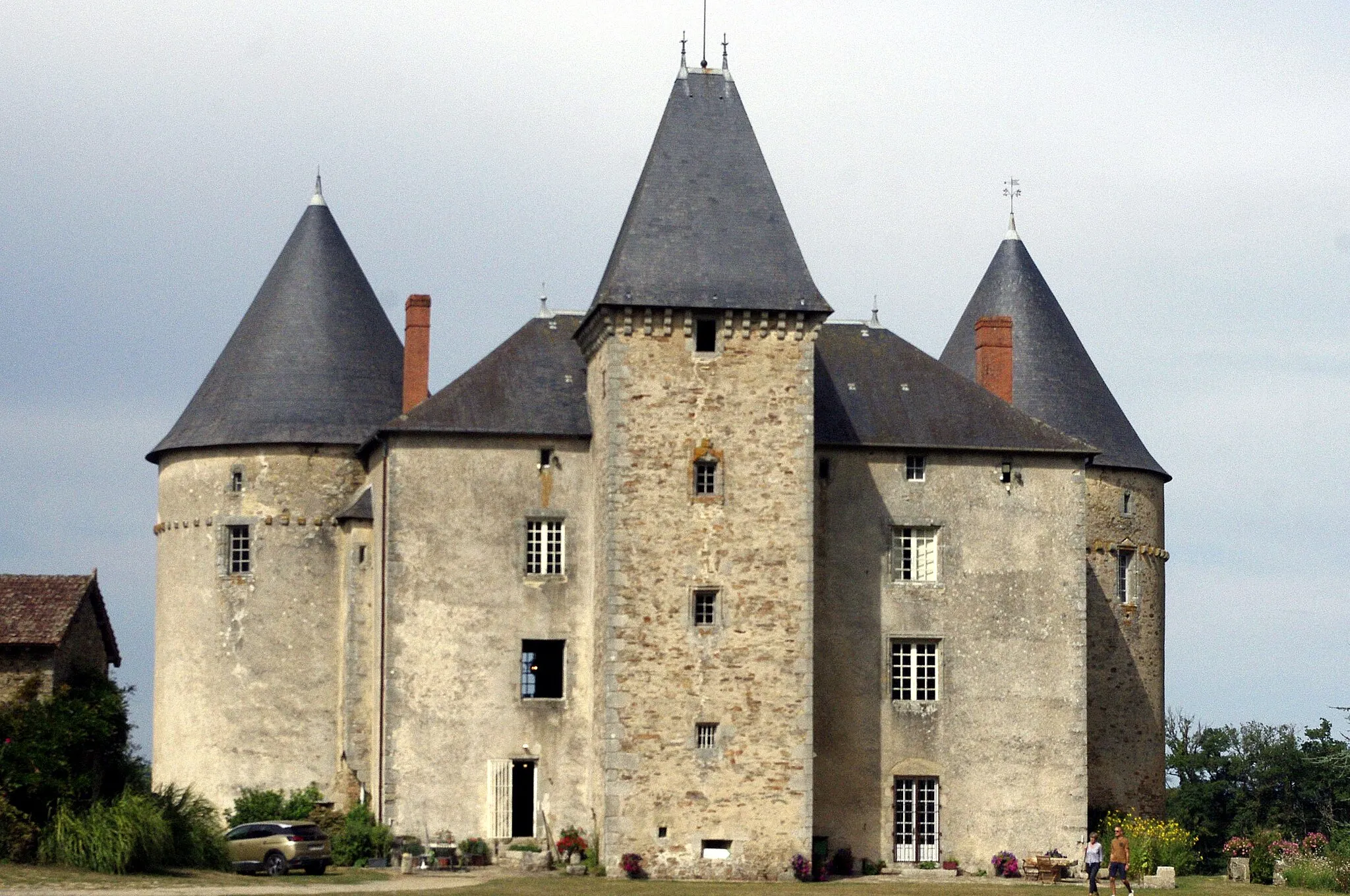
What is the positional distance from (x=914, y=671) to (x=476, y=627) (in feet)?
28.7

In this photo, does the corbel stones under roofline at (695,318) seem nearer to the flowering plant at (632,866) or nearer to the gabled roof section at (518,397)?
the gabled roof section at (518,397)

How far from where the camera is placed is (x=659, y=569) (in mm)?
44438

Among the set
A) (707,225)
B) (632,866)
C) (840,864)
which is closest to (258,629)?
(632,866)

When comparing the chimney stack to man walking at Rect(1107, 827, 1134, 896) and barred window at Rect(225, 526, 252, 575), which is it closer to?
barred window at Rect(225, 526, 252, 575)

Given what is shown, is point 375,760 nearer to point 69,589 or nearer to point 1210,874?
point 69,589

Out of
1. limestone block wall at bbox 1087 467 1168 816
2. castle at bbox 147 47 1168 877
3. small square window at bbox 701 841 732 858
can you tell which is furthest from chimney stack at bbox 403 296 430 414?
limestone block wall at bbox 1087 467 1168 816

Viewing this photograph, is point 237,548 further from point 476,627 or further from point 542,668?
point 542,668

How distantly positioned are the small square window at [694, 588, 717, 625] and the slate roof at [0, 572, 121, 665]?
35.6 feet

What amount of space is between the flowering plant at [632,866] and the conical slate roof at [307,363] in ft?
39.4

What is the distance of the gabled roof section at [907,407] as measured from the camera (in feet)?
157

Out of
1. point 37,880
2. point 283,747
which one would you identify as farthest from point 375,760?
point 37,880

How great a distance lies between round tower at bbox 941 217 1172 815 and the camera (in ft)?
175

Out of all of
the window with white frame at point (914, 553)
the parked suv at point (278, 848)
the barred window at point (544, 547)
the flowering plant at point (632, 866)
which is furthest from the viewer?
the window with white frame at point (914, 553)

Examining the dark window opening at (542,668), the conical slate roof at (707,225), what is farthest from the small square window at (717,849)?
the conical slate roof at (707,225)
